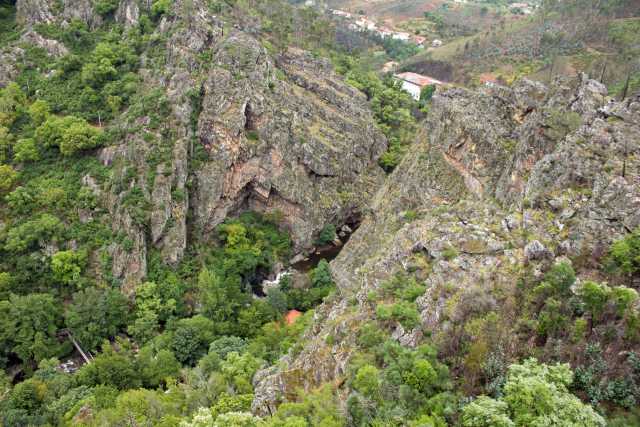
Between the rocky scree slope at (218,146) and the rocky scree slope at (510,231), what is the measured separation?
28.1m

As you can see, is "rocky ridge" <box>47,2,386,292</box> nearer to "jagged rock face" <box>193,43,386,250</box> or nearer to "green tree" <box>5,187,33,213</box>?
"jagged rock face" <box>193,43,386,250</box>

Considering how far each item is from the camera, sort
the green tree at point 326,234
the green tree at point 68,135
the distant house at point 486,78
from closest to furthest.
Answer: the green tree at point 68,135 < the green tree at point 326,234 < the distant house at point 486,78

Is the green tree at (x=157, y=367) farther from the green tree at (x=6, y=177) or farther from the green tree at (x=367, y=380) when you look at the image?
the green tree at (x=6, y=177)

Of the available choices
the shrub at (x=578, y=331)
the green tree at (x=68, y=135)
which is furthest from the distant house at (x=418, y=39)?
the shrub at (x=578, y=331)

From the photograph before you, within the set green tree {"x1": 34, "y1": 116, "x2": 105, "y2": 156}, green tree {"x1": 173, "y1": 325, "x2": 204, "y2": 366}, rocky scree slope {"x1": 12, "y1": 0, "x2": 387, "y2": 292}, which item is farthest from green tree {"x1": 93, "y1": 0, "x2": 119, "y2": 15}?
green tree {"x1": 173, "y1": 325, "x2": 204, "y2": 366}

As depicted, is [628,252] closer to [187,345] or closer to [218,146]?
[187,345]

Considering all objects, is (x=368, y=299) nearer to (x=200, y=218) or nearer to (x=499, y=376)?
(x=499, y=376)

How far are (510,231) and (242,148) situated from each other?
41657 mm

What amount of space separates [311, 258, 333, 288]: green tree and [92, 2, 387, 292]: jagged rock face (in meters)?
10.4

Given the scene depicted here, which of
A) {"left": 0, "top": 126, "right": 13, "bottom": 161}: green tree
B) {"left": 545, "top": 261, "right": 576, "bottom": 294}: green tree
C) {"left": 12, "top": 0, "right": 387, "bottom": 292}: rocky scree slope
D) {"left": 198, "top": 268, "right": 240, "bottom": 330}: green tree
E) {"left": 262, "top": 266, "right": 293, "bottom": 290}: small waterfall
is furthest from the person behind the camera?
{"left": 262, "top": 266, "right": 293, "bottom": 290}: small waterfall

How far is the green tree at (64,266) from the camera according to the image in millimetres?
42531

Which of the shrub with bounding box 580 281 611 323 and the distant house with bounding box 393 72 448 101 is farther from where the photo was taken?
the distant house with bounding box 393 72 448 101

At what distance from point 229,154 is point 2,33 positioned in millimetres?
42536

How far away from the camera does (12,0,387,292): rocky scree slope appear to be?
4844 centimetres
